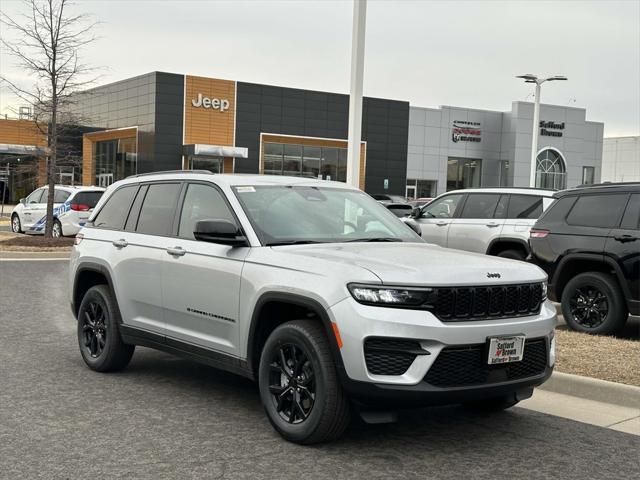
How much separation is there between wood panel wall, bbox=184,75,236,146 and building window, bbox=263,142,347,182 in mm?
3214

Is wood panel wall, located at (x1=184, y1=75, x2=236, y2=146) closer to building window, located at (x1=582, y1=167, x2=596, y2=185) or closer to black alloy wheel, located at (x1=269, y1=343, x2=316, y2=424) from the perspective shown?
building window, located at (x1=582, y1=167, x2=596, y2=185)

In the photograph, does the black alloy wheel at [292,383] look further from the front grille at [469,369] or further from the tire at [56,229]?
the tire at [56,229]

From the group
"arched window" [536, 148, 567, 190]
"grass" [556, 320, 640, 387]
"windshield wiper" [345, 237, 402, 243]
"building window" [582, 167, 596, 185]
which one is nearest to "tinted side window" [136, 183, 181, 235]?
"windshield wiper" [345, 237, 402, 243]

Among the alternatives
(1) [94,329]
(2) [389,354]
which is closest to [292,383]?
(2) [389,354]

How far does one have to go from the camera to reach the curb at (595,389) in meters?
6.53

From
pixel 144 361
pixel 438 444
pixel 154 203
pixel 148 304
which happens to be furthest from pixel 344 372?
pixel 144 361

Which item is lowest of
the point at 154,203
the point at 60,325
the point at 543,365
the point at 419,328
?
the point at 60,325

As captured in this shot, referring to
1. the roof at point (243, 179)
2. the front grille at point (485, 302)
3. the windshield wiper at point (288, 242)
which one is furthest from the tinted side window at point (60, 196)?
the front grille at point (485, 302)

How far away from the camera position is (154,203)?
713 centimetres

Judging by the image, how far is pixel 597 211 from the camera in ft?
32.1

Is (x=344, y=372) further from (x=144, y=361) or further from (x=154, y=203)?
(x=144, y=361)

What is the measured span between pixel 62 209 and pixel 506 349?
21106 millimetres

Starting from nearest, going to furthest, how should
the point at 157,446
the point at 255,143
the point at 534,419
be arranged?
the point at 157,446 → the point at 534,419 → the point at 255,143

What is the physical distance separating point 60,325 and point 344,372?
20.3 ft
